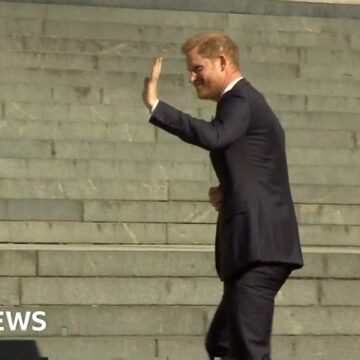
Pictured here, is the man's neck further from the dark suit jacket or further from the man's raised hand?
the man's raised hand

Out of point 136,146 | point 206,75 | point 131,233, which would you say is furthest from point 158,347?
point 136,146

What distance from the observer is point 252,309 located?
15.4 ft

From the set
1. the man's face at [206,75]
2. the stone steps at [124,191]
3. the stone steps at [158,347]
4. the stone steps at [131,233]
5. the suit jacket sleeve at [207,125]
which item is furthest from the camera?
the stone steps at [124,191]

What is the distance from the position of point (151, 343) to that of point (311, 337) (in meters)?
0.86

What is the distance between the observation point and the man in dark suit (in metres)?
4.69

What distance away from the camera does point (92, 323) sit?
7.00 meters

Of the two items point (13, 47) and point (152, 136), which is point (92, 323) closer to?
point (152, 136)

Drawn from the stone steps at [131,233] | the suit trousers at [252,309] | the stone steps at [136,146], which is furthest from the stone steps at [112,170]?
the suit trousers at [252,309]

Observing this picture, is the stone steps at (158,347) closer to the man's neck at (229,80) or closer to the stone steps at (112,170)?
the stone steps at (112,170)

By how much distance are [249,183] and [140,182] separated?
412 centimetres

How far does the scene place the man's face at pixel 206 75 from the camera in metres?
4.80

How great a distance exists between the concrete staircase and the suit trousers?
227 cm

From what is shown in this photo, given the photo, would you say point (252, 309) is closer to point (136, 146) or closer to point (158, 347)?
point (158, 347)

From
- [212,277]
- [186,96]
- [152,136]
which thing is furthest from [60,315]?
[186,96]
